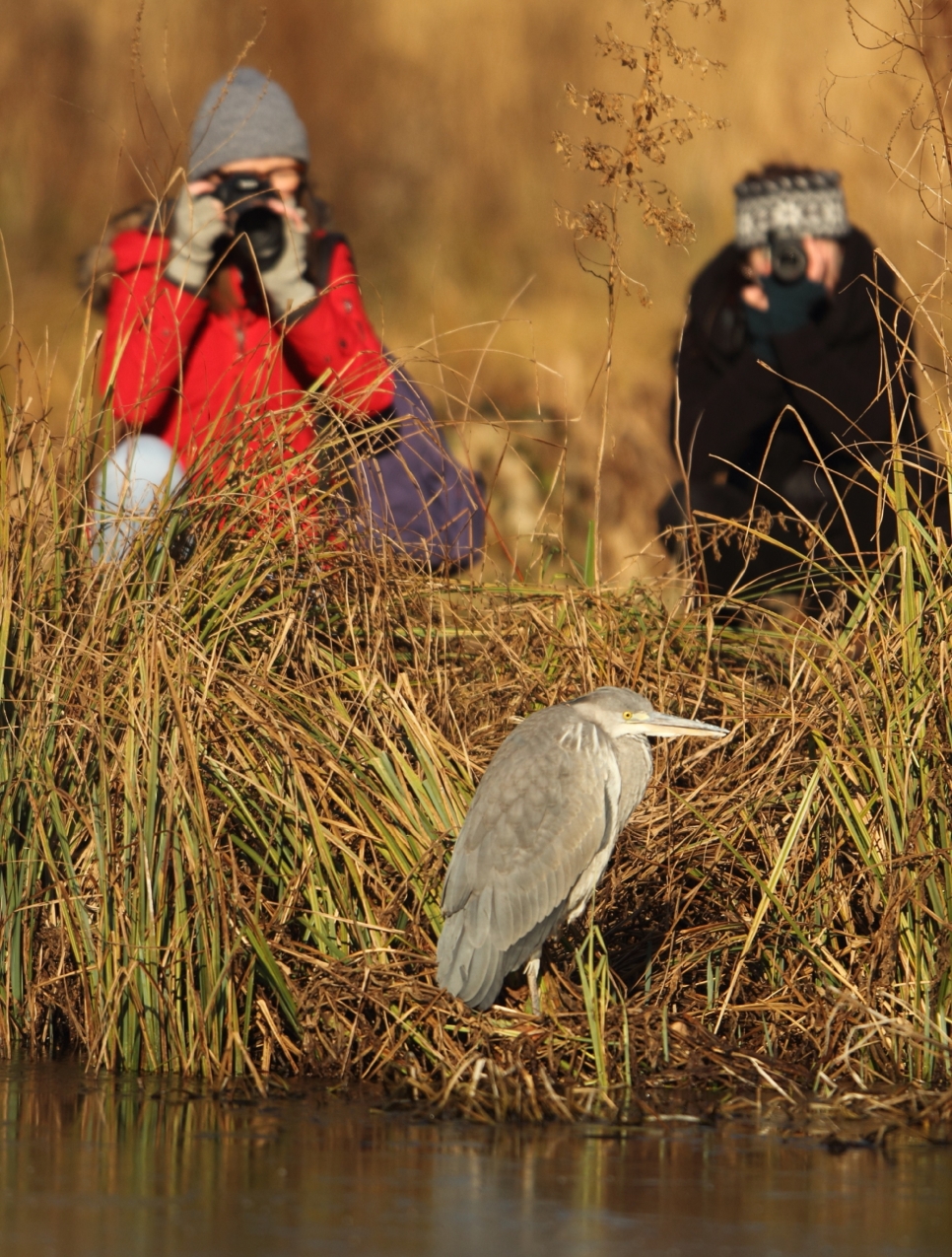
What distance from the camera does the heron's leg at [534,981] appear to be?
3995mm

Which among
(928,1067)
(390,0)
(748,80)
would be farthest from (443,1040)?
(390,0)

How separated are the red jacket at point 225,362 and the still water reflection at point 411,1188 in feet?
6.09

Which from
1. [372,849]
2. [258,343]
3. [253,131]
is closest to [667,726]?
[372,849]

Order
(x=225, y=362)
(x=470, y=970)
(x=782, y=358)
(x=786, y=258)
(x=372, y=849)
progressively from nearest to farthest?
1. (x=470, y=970)
2. (x=372, y=849)
3. (x=225, y=362)
4. (x=782, y=358)
5. (x=786, y=258)

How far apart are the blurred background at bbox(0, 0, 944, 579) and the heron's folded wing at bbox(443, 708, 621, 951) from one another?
5591 millimetres

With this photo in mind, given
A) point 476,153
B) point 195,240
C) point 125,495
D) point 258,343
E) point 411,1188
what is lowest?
point 411,1188

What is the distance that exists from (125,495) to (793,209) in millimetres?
3802

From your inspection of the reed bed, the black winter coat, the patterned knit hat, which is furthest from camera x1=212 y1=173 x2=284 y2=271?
the patterned knit hat

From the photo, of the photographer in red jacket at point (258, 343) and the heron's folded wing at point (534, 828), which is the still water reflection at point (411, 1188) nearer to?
the heron's folded wing at point (534, 828)

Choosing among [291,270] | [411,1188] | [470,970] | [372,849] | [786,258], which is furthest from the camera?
[786,258]

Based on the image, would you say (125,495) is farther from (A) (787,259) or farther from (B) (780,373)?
(A) (787,259)

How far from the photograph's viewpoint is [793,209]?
23.8 ft

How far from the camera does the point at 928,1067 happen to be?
12.3 feet

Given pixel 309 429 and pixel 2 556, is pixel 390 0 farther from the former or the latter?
pixel 2 556
